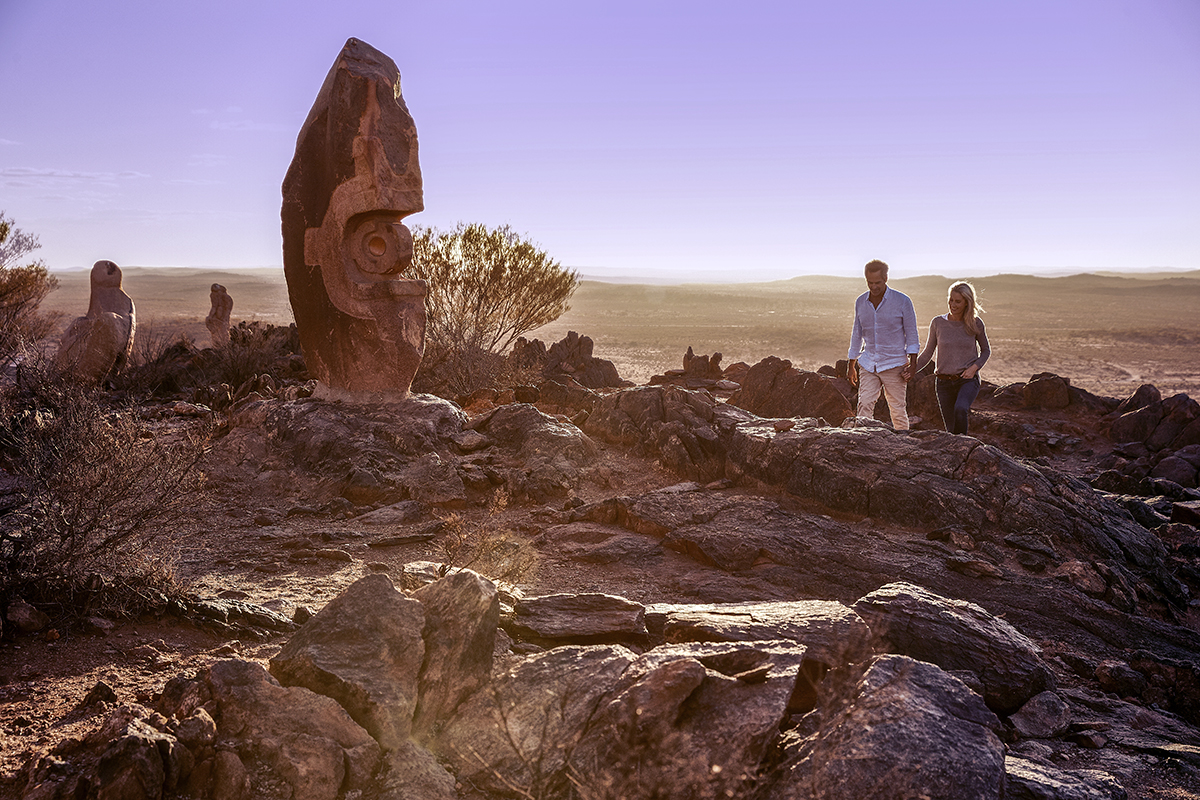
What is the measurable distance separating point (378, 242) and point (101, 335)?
23.0ft

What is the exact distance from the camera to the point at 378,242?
7863 mm

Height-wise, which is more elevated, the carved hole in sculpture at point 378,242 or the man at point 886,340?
the carved hole in sculpture at point 378,242

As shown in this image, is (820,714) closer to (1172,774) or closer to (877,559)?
(1172,774)

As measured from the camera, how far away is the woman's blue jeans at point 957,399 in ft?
21.9

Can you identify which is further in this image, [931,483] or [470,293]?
[470,293]

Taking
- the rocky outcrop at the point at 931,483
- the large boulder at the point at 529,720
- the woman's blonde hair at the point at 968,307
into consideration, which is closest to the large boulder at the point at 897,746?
the large boulder at the point at 529,720

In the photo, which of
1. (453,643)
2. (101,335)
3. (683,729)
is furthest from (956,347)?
(101,335)

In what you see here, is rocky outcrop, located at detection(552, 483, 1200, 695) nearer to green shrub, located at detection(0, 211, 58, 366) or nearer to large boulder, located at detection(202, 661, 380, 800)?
large boulder, located at detection(202, 661, 380, 800)

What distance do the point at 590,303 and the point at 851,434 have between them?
198 feet

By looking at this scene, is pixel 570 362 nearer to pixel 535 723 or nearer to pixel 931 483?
pixel 931 483

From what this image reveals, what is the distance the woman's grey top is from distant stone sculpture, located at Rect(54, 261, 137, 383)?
11.4m

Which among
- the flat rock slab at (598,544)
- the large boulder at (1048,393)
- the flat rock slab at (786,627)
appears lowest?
the flat rock slab at (598,544)

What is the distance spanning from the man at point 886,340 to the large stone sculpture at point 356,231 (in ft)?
14.7

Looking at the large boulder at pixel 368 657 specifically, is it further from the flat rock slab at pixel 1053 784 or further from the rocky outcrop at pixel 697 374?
the rocky outcrop at pixel 697 374
